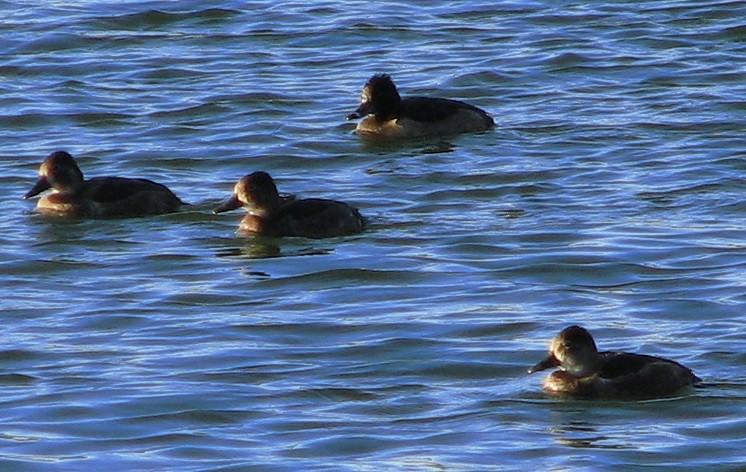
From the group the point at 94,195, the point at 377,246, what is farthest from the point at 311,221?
the point at 94,195

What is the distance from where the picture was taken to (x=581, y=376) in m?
11.3

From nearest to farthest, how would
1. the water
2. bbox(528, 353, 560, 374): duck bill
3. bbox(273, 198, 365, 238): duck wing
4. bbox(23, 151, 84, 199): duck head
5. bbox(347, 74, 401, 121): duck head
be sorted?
the water < bbox(528, 353, 560, 374): duck bill < bbox(273, 198, 365, 238): duck wing < bbox(23, 151, 84, 199): duck head < bbox(347, 74, 401, 121): duck head

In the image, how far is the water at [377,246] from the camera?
10898mm

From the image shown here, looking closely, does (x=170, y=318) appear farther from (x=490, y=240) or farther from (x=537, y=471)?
(x=537, y=471)

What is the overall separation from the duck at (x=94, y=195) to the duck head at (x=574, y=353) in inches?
203

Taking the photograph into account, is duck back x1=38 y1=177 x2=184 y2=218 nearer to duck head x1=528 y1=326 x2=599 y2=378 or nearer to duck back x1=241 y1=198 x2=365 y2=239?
duck back x1=241 y1=198 x2=365 y2=239

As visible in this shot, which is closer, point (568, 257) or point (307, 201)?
point (568, 257)

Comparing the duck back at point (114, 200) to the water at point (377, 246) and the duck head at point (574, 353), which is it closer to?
the water at point (377, 246)

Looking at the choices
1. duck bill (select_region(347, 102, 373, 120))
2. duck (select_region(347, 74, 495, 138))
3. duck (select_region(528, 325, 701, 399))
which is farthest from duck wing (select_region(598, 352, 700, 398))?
duck bill (select_region(347, 102, 373, 120))

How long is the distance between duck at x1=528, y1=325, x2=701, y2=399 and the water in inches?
4.1

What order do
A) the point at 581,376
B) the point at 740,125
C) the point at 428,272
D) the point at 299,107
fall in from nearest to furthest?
the point at 581,376, the point at 428,272, the point at 740,125, the point at 299,107

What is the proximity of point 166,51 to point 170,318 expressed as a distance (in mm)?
10228

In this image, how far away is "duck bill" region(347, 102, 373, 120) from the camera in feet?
62.3

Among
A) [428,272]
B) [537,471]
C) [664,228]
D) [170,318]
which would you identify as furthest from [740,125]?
[537,471]
